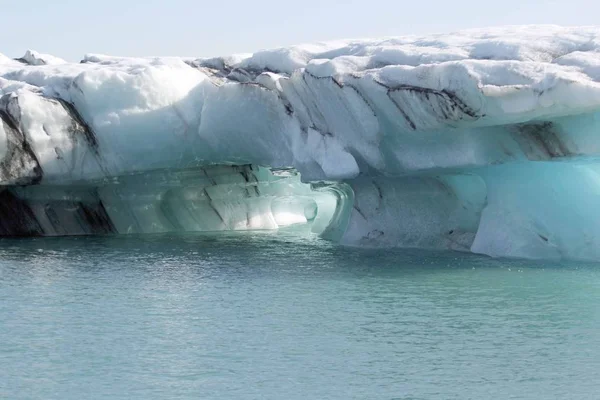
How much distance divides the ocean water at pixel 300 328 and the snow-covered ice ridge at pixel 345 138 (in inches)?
53.0

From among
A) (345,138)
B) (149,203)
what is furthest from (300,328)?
(149,203)

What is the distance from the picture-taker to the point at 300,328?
850 centimetres

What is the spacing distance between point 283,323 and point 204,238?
8.79 meters

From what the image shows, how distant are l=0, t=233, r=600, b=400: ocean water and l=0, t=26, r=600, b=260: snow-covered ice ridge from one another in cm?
135

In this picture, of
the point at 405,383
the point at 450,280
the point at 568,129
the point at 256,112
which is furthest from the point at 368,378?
the point at 256,112

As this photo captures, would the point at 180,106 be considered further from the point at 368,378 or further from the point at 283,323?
the point at 368,378

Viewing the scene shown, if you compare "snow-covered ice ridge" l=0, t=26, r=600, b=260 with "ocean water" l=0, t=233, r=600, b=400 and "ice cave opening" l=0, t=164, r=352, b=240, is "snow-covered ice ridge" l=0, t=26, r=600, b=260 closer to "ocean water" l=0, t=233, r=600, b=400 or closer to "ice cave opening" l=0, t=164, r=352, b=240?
"ice cave opening" l=0, t=164, r=352, b=240

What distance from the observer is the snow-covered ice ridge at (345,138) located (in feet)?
39.4

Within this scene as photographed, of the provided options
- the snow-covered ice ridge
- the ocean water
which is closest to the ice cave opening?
the snow-covered ice ridge

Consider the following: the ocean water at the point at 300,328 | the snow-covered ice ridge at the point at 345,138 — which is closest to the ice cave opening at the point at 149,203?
the snow-covered ice ridge at the point at 345,138

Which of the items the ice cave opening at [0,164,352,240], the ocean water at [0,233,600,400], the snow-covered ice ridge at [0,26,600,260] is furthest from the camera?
the ice cave opening at [0,164,352,240]

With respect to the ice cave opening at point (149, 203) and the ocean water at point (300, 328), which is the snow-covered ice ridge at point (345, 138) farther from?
the ocean water at point (300, 328)

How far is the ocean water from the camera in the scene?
21.9 feet

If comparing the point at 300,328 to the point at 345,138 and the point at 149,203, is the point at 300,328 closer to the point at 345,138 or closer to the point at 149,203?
the point at 345,138
